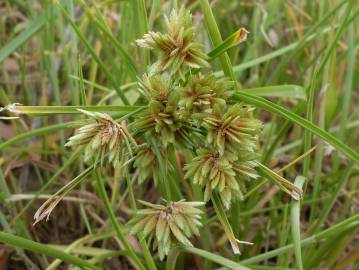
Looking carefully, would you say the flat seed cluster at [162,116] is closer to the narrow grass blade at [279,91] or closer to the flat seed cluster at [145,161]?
the flat seed cluster at [145,161]

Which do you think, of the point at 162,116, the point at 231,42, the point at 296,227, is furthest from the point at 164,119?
the point at 296,227

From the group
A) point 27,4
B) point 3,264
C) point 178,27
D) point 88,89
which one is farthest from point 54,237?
point 178,27

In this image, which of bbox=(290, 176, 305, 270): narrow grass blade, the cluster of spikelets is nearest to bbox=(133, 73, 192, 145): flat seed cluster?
the cluster of spikelets

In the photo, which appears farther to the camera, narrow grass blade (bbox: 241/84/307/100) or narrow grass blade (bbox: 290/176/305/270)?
narrow grass blade (bbox: 241/84/307/100)

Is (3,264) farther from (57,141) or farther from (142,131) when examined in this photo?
(142,131)

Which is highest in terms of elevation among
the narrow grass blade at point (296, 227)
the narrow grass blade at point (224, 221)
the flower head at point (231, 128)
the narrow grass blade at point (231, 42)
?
the narrow grass blade at point (231, 42)

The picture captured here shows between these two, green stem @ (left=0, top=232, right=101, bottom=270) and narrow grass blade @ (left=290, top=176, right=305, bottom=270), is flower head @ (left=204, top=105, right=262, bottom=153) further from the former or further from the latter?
green stem @ (left=0, top=232, right=101, bottom=270)

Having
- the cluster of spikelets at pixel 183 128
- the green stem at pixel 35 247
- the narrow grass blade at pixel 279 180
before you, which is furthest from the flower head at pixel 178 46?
the green stem at pixel 35 247
